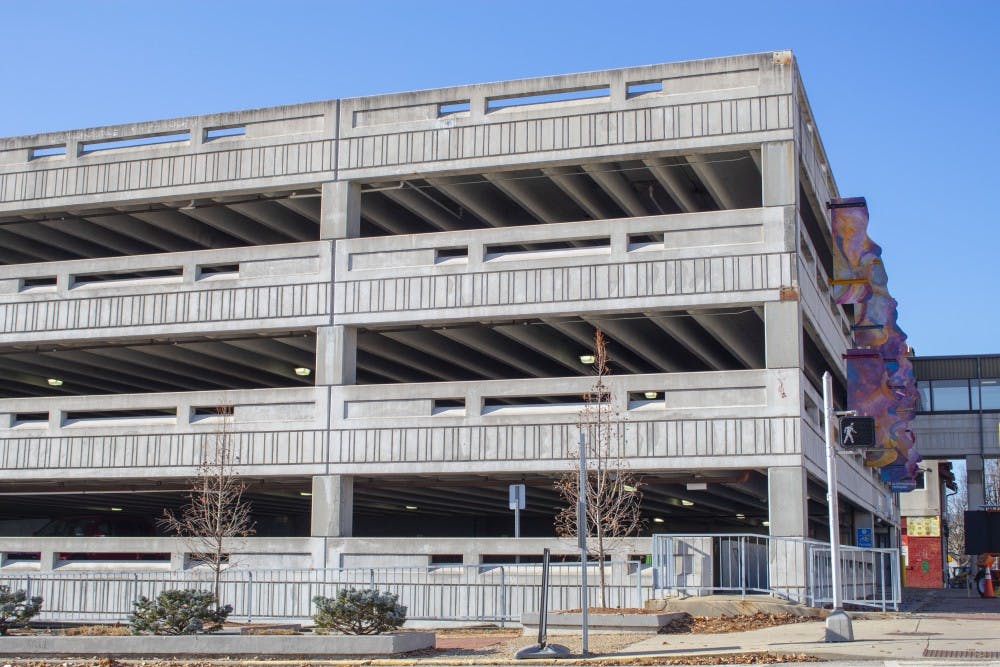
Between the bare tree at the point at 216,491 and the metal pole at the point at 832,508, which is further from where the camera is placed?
the bare tree at the point at 216,491

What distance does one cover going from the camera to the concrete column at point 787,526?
81.9 ft

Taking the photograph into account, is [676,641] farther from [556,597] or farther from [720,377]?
[720,377]

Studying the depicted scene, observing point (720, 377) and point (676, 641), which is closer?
point (676, 641)

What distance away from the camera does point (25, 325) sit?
31844 millimetres

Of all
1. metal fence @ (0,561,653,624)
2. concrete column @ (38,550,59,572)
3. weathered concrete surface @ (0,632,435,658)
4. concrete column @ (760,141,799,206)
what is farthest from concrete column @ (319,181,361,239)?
weathered concrete surface @ (0,632,435,658)

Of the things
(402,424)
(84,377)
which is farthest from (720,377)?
(84,377)

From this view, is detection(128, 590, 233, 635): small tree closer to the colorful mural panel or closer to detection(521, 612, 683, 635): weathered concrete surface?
detection(521, 612, 683, 635): weathered concrete surface

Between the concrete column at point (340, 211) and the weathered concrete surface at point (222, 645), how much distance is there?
12.5 meters

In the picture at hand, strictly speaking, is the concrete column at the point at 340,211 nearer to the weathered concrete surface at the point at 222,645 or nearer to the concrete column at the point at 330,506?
the concrete column at the point at 330,506

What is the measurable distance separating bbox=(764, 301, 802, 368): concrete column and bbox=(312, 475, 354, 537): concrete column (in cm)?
1030

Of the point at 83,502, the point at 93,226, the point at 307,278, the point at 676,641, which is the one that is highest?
the point at 93,226

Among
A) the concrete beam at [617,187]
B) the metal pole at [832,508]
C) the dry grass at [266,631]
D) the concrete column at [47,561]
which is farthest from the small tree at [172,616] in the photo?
the concrete beam at [617,187]

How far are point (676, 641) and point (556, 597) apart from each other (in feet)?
21.8

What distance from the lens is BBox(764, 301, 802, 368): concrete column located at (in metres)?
26.1
